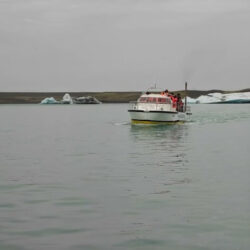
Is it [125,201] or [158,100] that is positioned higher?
[158,100]

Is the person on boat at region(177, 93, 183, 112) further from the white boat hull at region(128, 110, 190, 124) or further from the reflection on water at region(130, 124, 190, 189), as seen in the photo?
the reflection on water at region(130, 124, 190, 189)

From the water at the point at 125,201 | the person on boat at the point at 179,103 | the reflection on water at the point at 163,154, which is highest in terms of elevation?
the person on boat at the point at 179,103

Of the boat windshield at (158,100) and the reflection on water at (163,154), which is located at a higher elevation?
the boat windshield at (158,100)

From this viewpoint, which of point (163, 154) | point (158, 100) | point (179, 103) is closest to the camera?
point (163, 154)

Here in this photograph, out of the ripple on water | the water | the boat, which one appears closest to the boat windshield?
the boat

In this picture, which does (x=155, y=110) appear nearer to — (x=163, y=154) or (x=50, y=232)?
(x=163, y=154)

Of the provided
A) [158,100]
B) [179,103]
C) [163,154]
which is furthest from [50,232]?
[179,103]

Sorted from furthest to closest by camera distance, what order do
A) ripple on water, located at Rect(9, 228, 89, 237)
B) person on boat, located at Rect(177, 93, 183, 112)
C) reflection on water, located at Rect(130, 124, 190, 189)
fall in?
person on boat, located at Rect(177, 93, 183, 112) → reflection on water, located at Rect(130, 124, 190, 189) → ripple on water, located at Rect(9, 228, 89, 237)

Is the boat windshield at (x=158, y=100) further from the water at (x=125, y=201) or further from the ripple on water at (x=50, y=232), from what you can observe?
the ripple on water at (x=50, y=232)

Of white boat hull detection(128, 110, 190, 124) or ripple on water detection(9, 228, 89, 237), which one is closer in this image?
ripple on water detection(9, 228, 89, 237)

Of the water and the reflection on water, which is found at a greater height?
the water

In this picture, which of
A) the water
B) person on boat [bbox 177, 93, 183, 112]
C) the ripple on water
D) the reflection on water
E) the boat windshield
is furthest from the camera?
person on boat [bbox 177, 93, 183, 112]

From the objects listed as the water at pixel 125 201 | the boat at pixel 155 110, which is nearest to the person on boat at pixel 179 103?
the boat at pixel 155 110

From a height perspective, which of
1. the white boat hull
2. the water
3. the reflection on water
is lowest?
the reflection on water
